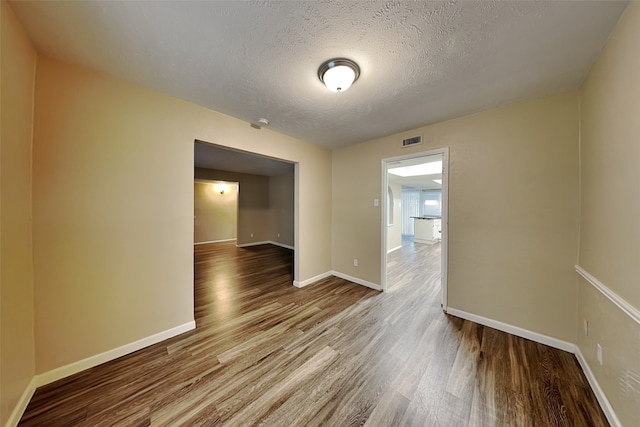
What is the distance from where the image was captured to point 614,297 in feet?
4.07

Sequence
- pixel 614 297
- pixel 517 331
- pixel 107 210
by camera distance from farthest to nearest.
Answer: pixel 517 331
pixel 107 210
pixel 614 297

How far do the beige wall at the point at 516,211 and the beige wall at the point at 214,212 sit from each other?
6.44 m

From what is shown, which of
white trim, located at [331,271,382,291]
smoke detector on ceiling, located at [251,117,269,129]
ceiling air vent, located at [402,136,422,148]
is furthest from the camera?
white trim, located at [331,271,382,291]

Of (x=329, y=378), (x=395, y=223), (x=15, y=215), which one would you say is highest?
(x=15, y=215)

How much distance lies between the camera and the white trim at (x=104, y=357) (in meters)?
1.52

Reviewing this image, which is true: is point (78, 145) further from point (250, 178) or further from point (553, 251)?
point (250, 178)

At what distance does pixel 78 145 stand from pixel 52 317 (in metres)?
1.32

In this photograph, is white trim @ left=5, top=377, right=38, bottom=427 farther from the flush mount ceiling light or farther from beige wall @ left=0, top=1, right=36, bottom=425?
the flush mount ceiling light

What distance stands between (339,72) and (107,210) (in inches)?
86.1

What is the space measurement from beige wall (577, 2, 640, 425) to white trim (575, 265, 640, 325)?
22 millimetres

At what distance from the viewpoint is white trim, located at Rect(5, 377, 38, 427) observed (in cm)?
119

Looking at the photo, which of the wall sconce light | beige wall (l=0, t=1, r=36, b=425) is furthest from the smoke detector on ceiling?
the wall sconce light

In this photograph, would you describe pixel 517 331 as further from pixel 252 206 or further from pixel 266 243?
pixel 252 206

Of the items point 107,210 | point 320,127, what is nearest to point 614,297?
point 320,127
